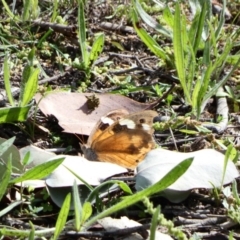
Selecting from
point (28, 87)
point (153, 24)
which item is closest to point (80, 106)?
point (28, 87)

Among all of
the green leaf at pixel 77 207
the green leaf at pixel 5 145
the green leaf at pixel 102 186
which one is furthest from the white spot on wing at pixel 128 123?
the green leaf at pixel 77 207

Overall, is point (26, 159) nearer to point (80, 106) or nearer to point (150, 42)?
point (80, 106)

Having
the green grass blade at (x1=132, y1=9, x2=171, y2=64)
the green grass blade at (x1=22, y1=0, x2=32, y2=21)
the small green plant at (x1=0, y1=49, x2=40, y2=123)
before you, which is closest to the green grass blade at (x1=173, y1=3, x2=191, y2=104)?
the green grass blade at (x1=132, y1=9, x2=171, y2=64)

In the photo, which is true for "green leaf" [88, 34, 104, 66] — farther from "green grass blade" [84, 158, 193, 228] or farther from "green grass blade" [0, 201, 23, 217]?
"green grass blade" [84, 158, 193, 228]

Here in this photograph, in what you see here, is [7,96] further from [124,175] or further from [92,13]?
[92,13]

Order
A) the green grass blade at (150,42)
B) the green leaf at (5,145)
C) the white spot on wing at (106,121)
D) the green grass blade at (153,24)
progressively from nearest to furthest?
1. the green leaf at (5,145)
2. the white spot on wing at (106,121)
3. the green grass blade at (150,42)
4. the green grass blade at (153,24)

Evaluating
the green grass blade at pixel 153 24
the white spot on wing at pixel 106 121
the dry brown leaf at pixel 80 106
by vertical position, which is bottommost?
the dry brown leaf at pixel 80 106

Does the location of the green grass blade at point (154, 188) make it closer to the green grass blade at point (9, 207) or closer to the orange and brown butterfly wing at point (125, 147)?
the green grass blade at point (9, 207)

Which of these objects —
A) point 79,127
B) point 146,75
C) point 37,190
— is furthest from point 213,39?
point 37,190
